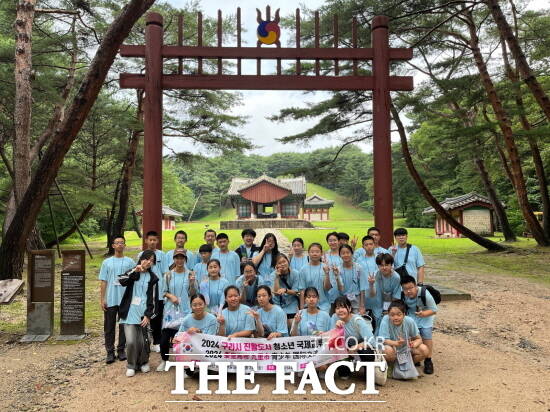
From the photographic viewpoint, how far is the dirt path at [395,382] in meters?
3.10

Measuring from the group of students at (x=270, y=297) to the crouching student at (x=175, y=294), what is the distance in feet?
0.03

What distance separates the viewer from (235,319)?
364 centimetres

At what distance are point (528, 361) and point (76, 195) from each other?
510 inches

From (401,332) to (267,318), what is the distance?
1269mm

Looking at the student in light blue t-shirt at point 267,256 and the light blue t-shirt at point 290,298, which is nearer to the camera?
the light blue t-shirt at point 290,298

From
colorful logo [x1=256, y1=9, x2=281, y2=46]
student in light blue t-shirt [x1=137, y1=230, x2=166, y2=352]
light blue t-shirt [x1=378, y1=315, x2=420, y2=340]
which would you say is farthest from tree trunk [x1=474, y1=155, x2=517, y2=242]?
student in light blue t-shirt [x1=137, y1=230, x2=166, y2=352]

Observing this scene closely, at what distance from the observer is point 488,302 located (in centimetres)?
672

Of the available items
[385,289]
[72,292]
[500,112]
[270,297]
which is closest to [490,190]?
[500,112]

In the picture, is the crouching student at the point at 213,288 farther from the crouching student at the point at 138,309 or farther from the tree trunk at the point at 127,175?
the tree trunk at the point at 127,175

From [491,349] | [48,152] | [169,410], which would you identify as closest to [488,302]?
[491,349]

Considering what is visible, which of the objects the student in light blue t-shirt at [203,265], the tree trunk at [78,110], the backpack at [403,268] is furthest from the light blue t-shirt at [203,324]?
the tree trunk at [78,110]

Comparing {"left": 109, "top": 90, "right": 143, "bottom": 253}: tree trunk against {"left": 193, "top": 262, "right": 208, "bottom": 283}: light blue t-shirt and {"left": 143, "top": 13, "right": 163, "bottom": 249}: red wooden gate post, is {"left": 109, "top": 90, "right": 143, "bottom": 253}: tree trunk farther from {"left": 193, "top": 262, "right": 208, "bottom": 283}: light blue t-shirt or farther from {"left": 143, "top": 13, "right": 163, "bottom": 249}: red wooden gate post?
{"left": 193, "top": 262, "right": 208, "bottom": 283}: light blue t-shirt

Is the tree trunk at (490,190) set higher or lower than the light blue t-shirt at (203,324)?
higher

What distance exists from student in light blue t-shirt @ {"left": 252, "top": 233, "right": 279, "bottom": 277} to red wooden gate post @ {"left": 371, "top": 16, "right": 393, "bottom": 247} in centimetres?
226
